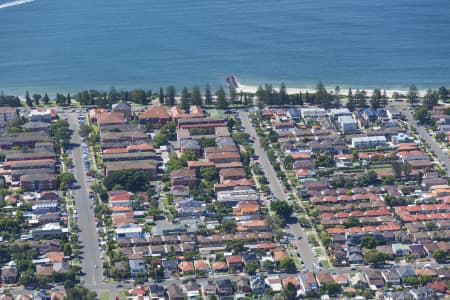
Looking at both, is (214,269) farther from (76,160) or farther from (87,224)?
(76,160)

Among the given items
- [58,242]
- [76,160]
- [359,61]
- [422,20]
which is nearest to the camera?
[58,242]

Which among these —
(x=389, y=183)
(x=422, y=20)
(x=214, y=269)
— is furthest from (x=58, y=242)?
(x=422, y=20)

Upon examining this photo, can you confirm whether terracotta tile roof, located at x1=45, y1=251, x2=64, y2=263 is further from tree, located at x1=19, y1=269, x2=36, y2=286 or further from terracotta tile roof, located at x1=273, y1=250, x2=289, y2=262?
terracotta tile roof, located at x1=273, y1=250, x2=289, y2=262

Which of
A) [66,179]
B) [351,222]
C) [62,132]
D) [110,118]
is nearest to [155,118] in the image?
[110,118]

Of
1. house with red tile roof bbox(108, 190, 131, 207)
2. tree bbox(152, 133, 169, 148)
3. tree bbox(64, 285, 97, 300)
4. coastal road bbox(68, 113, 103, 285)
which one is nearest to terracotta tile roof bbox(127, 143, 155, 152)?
tree bbox(152, 133, 169, 148)

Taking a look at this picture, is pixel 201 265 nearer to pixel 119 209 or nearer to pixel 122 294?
pixel 122 294

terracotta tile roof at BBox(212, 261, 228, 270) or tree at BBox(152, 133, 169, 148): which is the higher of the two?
tree at BBox(152, 133, 169, 148)
